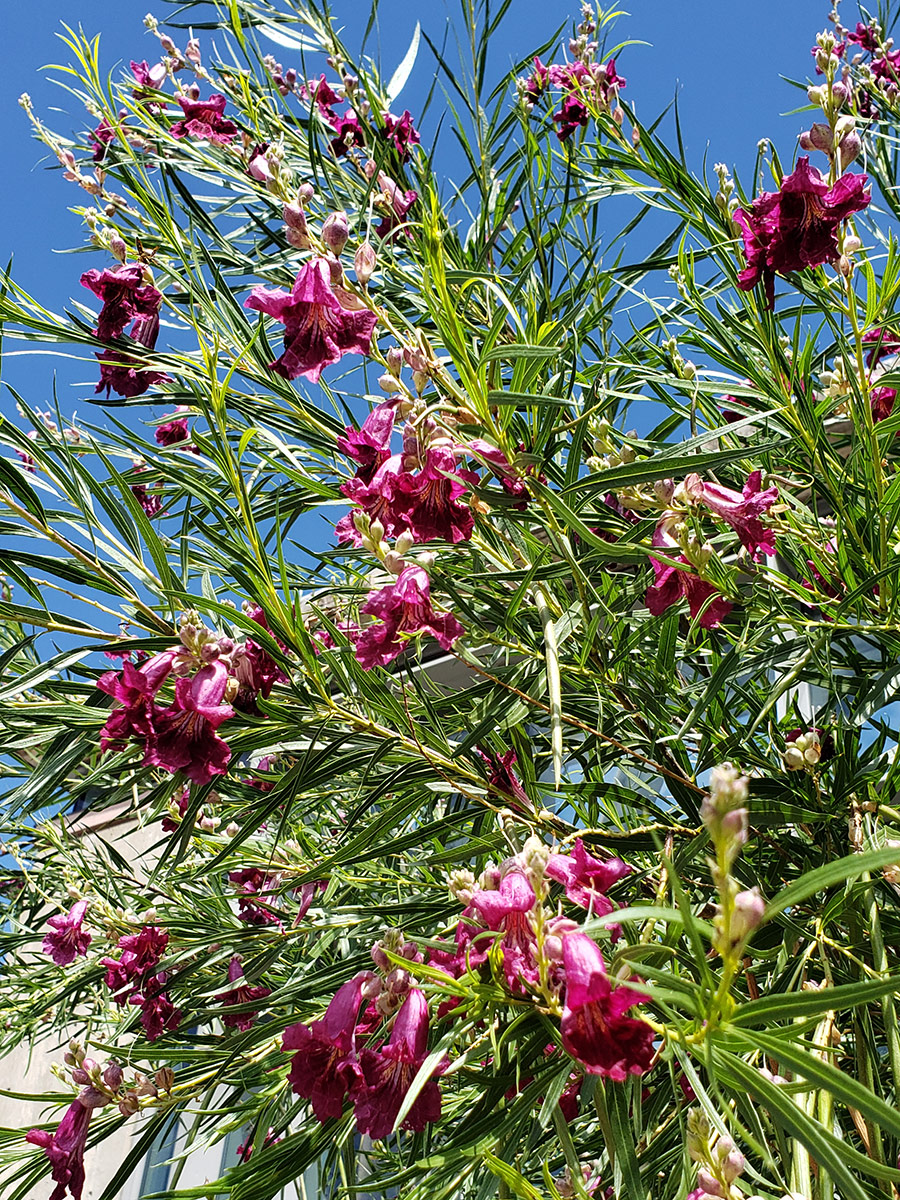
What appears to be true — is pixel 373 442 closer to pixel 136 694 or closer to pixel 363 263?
pixel 363 263

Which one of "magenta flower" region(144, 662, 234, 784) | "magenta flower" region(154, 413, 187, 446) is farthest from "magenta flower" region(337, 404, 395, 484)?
"magenta flower" region(154, 413, 187, 446)

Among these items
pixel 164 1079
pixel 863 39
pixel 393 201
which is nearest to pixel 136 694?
pixel 164 1079

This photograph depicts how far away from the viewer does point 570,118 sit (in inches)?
57.0

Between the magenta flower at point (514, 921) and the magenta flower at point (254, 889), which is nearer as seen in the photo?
the magenta flower at point (514, 921)

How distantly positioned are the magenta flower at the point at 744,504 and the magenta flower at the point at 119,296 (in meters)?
0.59

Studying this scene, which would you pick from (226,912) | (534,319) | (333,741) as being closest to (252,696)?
(333,741)

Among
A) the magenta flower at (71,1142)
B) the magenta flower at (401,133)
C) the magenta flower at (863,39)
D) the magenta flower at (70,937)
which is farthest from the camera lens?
the magenta flower at (863,39)

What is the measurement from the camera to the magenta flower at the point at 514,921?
0.57 metres

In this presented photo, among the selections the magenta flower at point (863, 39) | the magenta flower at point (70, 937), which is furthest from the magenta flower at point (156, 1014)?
the magenta flower at point (863, 39)

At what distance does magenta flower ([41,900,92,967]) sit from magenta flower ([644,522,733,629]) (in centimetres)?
111

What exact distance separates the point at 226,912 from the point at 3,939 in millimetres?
417

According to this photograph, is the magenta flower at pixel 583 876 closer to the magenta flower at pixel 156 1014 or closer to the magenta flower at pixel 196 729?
the magenta flower at pixel 196 729

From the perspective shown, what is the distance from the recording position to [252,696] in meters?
0.74

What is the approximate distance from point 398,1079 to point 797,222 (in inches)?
28.3
